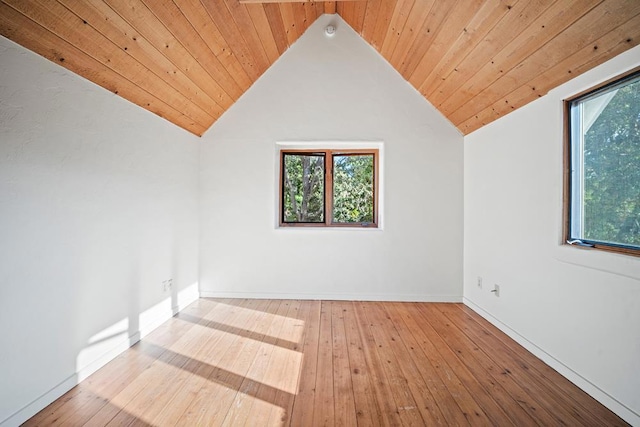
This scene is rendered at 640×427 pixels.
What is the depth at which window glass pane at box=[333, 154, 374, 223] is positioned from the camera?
3867 millimetres

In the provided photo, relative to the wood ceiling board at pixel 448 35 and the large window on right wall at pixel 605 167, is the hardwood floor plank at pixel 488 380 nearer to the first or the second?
the large window on right wall at pixel 605 167

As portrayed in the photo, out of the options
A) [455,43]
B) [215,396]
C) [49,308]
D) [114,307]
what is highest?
[455,43]

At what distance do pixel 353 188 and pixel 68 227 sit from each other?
9.14 ft

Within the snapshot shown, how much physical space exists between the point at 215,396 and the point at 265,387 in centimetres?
29

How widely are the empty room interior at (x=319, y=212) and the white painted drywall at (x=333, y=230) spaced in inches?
1.0

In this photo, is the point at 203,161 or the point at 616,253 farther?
the point at 203,161

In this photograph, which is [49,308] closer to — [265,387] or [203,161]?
[265,387]

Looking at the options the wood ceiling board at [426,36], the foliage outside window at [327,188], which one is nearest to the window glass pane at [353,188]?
the foliage outside window at [327,188]

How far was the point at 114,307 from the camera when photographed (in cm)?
229

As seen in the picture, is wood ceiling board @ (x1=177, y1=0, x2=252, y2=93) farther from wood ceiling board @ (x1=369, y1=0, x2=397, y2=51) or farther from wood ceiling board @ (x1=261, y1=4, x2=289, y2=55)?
wood ceiling board @ (x1=369, y1=0, x2=397, y2=51)

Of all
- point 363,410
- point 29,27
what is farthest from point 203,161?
point 363,410

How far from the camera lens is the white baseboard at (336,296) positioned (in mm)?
3609

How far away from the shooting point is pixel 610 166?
1.84m

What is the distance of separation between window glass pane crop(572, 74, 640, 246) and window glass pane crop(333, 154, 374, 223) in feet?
6.83
